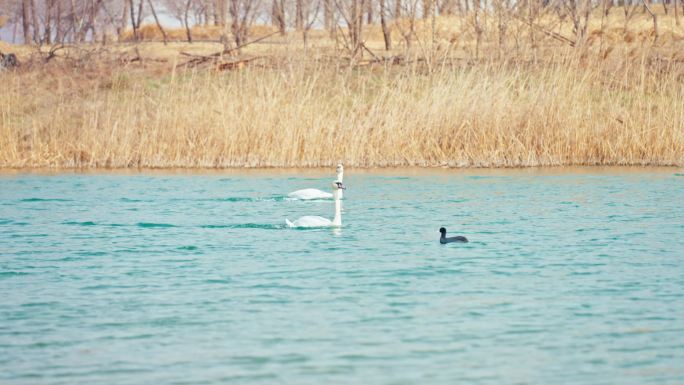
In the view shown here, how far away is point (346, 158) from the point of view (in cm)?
2203

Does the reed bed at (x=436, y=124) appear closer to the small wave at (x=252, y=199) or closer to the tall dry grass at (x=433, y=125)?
the tall dry grass at (x=433, y=125)

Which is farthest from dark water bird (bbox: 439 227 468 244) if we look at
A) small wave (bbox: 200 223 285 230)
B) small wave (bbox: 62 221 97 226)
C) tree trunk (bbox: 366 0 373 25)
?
tree trunk (bbox: 366 0 373 25)

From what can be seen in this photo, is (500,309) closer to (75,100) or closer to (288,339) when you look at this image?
(288,339)

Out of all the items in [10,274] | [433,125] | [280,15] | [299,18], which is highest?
[280,15]

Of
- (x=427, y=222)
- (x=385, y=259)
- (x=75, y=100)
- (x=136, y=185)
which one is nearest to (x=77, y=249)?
(x=385, y=259)

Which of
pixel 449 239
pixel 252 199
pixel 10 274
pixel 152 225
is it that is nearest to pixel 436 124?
pixel 252 199

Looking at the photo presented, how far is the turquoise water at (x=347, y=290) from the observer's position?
7457mm

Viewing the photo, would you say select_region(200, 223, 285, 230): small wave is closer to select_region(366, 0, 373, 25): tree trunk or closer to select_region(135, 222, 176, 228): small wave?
select_region(135, 222, 176, 228): small wave

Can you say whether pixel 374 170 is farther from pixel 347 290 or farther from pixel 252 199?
pixel 347 290

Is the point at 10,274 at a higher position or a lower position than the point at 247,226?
lower

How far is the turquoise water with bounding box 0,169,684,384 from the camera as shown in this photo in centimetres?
746

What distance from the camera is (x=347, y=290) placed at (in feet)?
32.4

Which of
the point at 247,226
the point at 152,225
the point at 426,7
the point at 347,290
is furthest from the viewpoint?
the point at 426,7

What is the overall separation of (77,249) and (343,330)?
512cm
